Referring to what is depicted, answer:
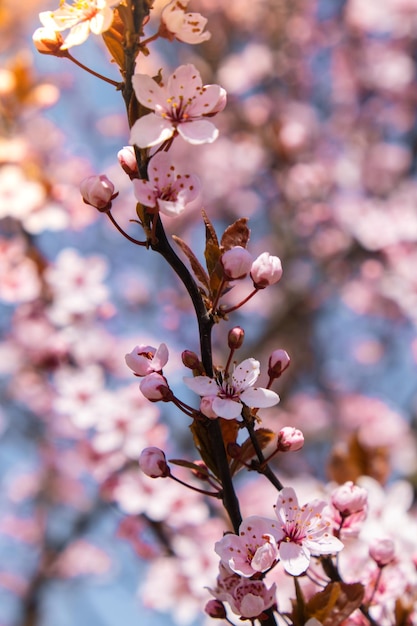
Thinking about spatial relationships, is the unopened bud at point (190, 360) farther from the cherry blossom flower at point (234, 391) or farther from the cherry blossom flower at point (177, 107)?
the cherry blossom flower at point (177, 107)

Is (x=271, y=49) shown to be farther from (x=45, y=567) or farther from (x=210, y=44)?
(x=45, y=567)

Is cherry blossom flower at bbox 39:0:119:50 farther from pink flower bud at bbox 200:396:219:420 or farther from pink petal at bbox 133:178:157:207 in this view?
pink flower bud at bbox 200:396:219:420

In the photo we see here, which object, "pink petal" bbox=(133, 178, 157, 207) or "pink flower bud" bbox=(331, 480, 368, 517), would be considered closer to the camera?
"pink petal" bbox=(133, 178, 157, 207)

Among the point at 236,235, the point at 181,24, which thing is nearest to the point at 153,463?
the point at 236,235

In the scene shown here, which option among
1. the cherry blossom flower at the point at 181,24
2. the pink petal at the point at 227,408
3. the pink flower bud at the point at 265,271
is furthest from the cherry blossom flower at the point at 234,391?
the cherry blossom flower at the point at 181,24

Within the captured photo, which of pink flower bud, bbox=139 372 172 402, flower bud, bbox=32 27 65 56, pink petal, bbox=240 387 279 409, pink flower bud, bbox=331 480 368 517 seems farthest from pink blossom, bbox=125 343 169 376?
flower bud, bbox=32 27 65 56

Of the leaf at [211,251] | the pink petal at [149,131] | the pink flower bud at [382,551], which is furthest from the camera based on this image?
the pink flower bud at [382,551]

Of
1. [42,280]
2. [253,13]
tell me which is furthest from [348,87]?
[42,280]
